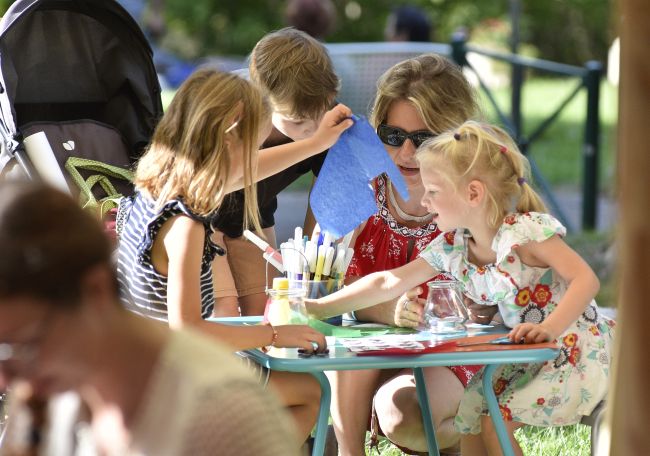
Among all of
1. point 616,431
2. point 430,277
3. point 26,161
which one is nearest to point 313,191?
point 430,277

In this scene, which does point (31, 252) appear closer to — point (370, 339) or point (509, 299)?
point (370, 339)

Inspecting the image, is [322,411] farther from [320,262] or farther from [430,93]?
[430,93]

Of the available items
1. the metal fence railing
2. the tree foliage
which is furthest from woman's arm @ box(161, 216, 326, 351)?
the tree foliage

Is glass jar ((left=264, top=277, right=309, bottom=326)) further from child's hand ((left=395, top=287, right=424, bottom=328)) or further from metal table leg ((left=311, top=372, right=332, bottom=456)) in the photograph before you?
child's hand ((left=395, top=287, right=424, bottom=328))

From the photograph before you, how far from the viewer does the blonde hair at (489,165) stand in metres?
2.83

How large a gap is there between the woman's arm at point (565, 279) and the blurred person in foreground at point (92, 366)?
113 cm

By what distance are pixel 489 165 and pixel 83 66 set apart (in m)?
1.66

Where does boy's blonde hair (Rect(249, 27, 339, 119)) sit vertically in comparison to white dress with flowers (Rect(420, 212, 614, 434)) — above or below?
above

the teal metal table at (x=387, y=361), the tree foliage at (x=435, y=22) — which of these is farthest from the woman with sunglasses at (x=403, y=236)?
the tree foliage at (x=435, y=22)

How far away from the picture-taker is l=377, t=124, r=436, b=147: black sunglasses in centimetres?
327

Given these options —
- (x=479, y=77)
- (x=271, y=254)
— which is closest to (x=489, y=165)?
(x=271, y=254)

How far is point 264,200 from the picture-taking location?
376cm

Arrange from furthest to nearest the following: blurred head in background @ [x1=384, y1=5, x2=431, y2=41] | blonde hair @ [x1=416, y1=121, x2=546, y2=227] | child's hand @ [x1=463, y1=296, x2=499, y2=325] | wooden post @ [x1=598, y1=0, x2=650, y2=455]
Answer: blurred head in background @ [x1=384, y1=5, x2=431, y2=41] < child's hand @ [x1=463, y1=296, x2=499, y2=325] < blonde hair @ [x1=416, y1=121, x2=546, y2=227] < wooden post @ [x1=598, y1=0, x2=650, y2=455]

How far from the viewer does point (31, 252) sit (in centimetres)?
141
